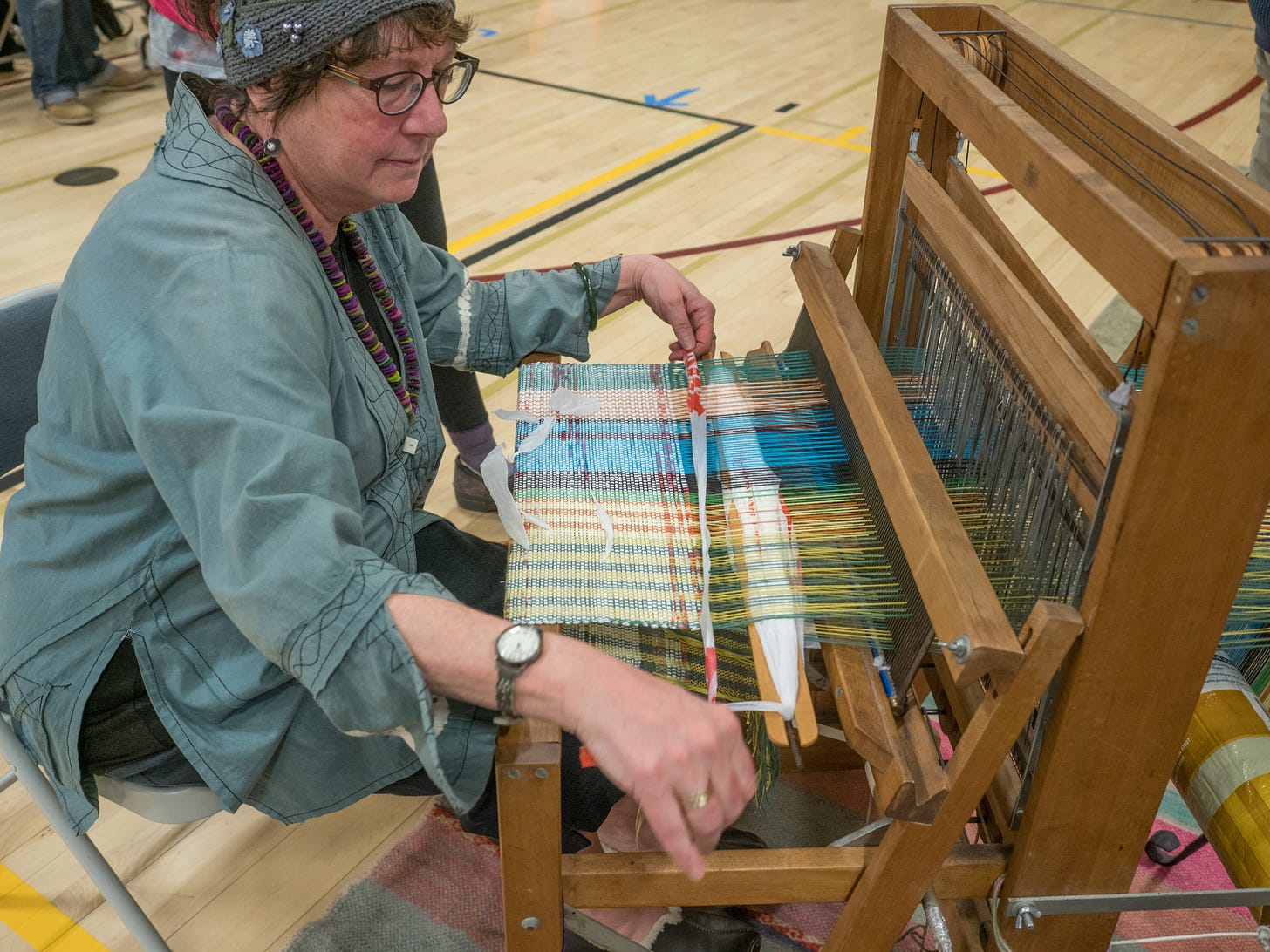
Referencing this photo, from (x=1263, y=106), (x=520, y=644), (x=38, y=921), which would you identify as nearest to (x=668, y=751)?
(x=520, y=644)

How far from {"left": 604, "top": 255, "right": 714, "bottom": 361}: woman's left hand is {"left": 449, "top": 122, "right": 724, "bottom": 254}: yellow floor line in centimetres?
216

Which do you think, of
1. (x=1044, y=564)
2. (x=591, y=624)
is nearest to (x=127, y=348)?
(x=591, y=624)

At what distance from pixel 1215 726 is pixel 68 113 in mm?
5425

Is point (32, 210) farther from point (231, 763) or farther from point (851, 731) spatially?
point (851, 731)

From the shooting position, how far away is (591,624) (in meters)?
1.21

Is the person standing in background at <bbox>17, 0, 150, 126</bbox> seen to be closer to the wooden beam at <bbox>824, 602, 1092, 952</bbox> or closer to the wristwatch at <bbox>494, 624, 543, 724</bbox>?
the wristwatch at <bbox>494, 624, 543, 724</bbox>

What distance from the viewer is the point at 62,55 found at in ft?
16.1

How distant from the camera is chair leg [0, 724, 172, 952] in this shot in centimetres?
123

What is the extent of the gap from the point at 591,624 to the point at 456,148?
3865 millimetres

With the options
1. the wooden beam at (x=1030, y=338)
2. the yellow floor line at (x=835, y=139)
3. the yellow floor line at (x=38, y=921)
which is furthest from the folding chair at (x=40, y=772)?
the yellow floor line at (x=835, y=139)

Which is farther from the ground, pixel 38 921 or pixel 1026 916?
pixel 1026 916

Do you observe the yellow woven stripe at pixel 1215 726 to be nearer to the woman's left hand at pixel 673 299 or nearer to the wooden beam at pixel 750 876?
the wooden beam at pixel 750 876

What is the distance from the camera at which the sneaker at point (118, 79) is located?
5242 millimetres

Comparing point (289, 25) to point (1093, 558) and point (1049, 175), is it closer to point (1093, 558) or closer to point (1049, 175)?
point (1049, 175)
